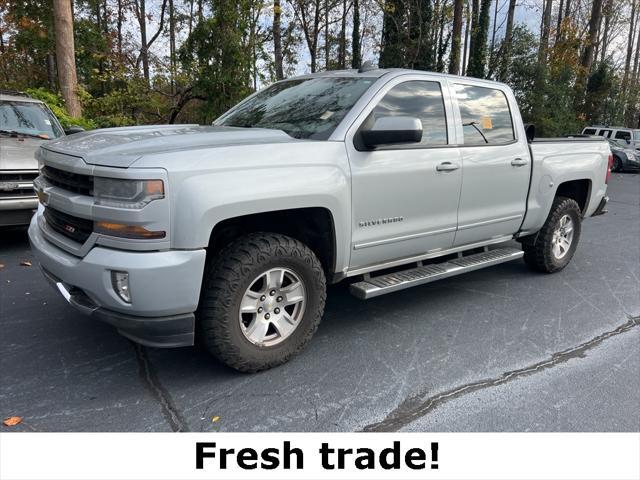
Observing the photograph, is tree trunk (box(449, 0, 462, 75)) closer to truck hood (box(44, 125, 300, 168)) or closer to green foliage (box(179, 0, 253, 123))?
green foliage (box(179, 0, 253, 123))

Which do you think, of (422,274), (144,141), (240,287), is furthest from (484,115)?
(144,141)

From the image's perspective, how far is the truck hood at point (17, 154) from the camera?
18.2 ft

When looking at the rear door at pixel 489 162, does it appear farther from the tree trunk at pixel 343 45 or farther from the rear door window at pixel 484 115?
the tree trunk at pixel 343 45

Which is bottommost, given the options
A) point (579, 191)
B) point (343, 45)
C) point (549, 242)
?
point (549, 242)

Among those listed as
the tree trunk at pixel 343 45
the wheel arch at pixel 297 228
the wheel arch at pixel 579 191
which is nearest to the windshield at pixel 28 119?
the wheel arch at pixel 297 228

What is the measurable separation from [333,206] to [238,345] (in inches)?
41.9

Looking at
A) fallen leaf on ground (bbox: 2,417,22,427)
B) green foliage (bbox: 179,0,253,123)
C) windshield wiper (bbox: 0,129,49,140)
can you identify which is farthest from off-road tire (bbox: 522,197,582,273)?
green foliage (bbox: 179,0,253,123)

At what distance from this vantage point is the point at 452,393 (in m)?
3.09

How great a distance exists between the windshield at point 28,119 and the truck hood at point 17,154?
22.4 inches

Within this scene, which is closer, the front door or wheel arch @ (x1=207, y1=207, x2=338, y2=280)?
wheel arch @ (x1=207, y1=207, x2=338, y2=280)

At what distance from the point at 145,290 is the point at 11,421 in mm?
992

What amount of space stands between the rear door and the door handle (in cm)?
15

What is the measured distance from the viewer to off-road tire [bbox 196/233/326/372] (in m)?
2.93

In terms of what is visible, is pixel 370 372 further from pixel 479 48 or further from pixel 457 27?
pixel 479 48
